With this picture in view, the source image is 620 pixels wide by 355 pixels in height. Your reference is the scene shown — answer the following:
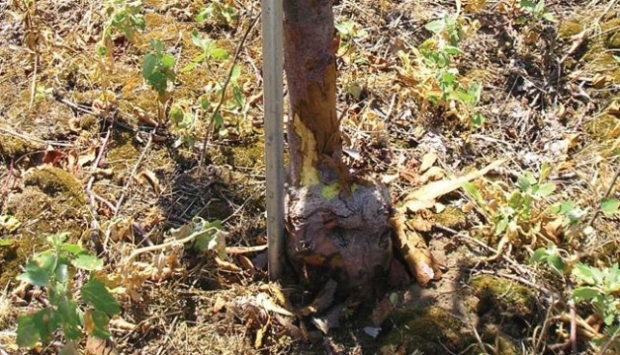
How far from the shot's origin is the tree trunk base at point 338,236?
2.06m

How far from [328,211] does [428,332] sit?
431mm

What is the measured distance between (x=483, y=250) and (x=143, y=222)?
1057 mm

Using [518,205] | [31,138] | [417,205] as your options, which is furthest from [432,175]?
[31,138]

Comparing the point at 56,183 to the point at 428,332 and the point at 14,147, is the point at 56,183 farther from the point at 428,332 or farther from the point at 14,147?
the point at 428,332

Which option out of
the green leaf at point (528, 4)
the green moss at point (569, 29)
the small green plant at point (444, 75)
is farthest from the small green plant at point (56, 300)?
the green moss at point (569, 29)

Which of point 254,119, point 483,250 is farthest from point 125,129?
point 483,250

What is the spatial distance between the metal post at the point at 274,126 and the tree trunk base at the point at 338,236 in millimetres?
62

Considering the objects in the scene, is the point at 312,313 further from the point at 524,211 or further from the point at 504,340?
the point at 524,211

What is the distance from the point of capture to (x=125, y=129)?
2609mm

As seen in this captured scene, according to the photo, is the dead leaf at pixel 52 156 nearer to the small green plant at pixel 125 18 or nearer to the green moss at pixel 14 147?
the green moss at pixel 14 147

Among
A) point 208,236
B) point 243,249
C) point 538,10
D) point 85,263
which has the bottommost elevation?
point 243,249

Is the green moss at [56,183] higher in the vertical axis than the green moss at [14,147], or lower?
lower

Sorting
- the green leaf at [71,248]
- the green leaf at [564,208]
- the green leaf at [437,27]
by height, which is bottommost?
the green leaf at [564,208]

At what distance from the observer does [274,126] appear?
1.84m
